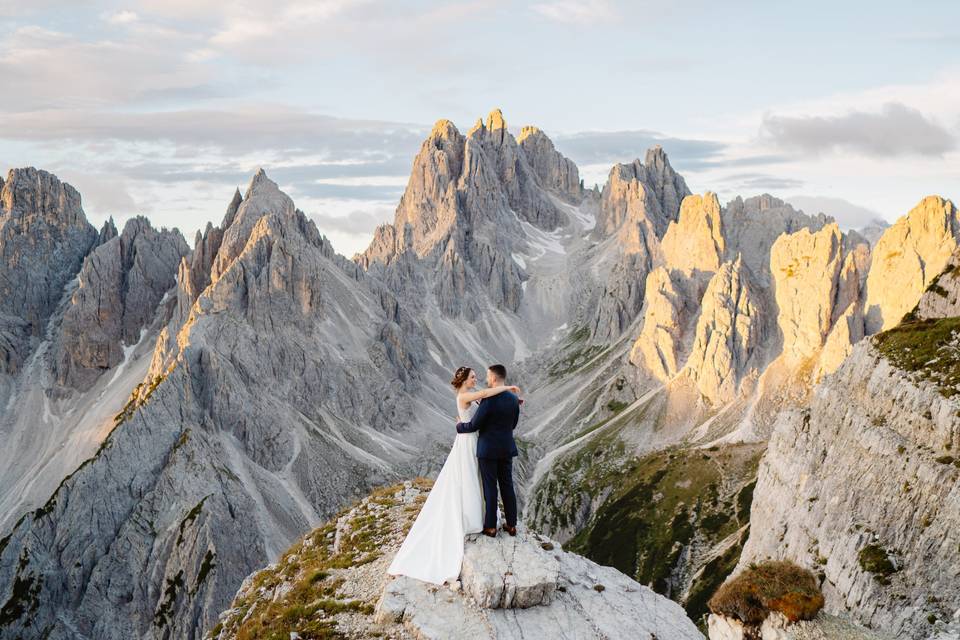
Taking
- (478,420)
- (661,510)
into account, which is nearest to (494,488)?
(478,420)

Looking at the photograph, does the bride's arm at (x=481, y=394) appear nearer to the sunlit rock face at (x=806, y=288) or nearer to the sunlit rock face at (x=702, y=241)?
the sunlit rock face at (x=806, y=288)

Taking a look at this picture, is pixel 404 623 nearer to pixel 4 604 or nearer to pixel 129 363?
pixel 4 604

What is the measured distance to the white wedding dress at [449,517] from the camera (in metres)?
20.4

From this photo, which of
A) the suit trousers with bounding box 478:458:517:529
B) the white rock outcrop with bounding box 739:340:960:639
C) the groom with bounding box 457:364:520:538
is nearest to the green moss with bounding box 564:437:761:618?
the white rock outcrop with bounding box 739:340:960:639

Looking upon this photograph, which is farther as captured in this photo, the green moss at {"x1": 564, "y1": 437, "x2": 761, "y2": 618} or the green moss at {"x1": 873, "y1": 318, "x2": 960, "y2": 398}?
the green moss at {"x1": 564, "y1": 437, "x2": 761, "y2": 618}

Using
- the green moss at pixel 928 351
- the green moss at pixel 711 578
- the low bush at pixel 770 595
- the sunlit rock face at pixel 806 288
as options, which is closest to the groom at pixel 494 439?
the low bush at pixel 770 595

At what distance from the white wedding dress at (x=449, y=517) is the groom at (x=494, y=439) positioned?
0.30 meters

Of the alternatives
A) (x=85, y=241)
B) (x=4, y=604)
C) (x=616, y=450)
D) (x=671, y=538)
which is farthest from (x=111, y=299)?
(x=671, y=538)

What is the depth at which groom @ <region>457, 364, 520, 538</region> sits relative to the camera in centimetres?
2027

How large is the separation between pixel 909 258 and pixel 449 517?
122435 mm

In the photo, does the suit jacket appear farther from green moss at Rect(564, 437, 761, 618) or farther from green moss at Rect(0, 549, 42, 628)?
green moss at Rect(0, 549, 42, 628)

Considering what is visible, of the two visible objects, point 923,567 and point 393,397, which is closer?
point 923,567

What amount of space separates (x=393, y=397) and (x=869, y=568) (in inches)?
5371

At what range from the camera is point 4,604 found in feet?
300
